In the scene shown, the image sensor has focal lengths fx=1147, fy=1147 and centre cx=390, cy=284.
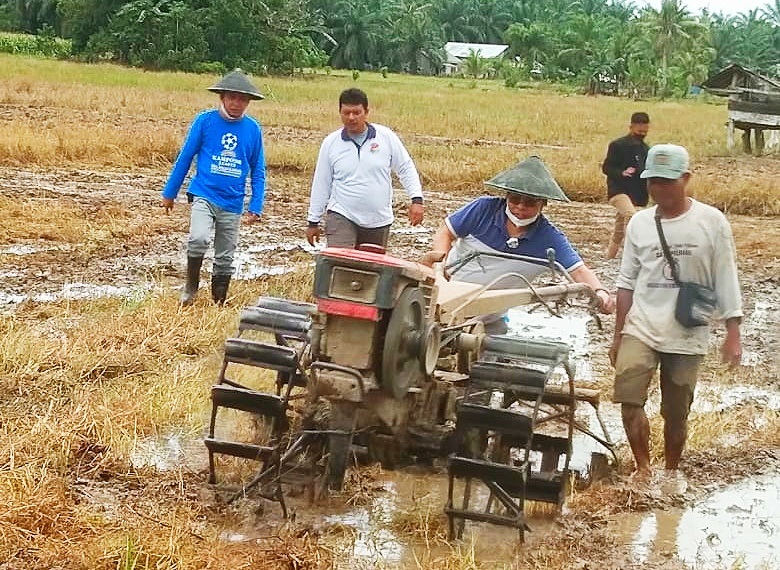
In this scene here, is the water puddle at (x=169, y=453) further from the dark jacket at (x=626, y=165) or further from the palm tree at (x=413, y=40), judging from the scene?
the palm tree at (x=413, y=40)

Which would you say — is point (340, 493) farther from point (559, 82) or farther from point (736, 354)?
point (559, 82)

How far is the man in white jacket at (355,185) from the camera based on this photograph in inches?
290

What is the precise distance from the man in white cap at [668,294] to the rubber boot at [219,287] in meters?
3.51

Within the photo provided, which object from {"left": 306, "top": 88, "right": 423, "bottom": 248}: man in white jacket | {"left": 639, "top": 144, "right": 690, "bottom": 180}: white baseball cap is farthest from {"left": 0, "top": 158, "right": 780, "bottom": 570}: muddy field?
{"left": 306, "top": 88, "right": 423, "bottom": 248}: man in white jacket

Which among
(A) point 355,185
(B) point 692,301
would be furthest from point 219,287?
(B) point 692,301

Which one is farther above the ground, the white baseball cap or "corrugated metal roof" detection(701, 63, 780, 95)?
"corrugated metal roof" detection(701, 63, 780, 95)

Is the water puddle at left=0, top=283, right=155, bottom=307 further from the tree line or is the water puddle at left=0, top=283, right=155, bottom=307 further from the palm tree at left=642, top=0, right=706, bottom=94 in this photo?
the palm tree at left=642, top=0, right=706, bottom=94

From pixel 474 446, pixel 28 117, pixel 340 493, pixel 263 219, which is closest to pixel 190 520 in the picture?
pixel 340 493

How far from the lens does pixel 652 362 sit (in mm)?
5215

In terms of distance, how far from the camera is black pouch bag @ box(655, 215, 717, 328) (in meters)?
5.06

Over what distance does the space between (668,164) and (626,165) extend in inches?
255

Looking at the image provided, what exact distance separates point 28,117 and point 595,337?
47.1ft

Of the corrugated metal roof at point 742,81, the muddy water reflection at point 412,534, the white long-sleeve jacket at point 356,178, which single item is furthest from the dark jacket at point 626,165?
the corrugated metal roof at point 742,81

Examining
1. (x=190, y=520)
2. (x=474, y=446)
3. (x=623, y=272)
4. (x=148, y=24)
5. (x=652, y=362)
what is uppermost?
(x=148, y=24)
